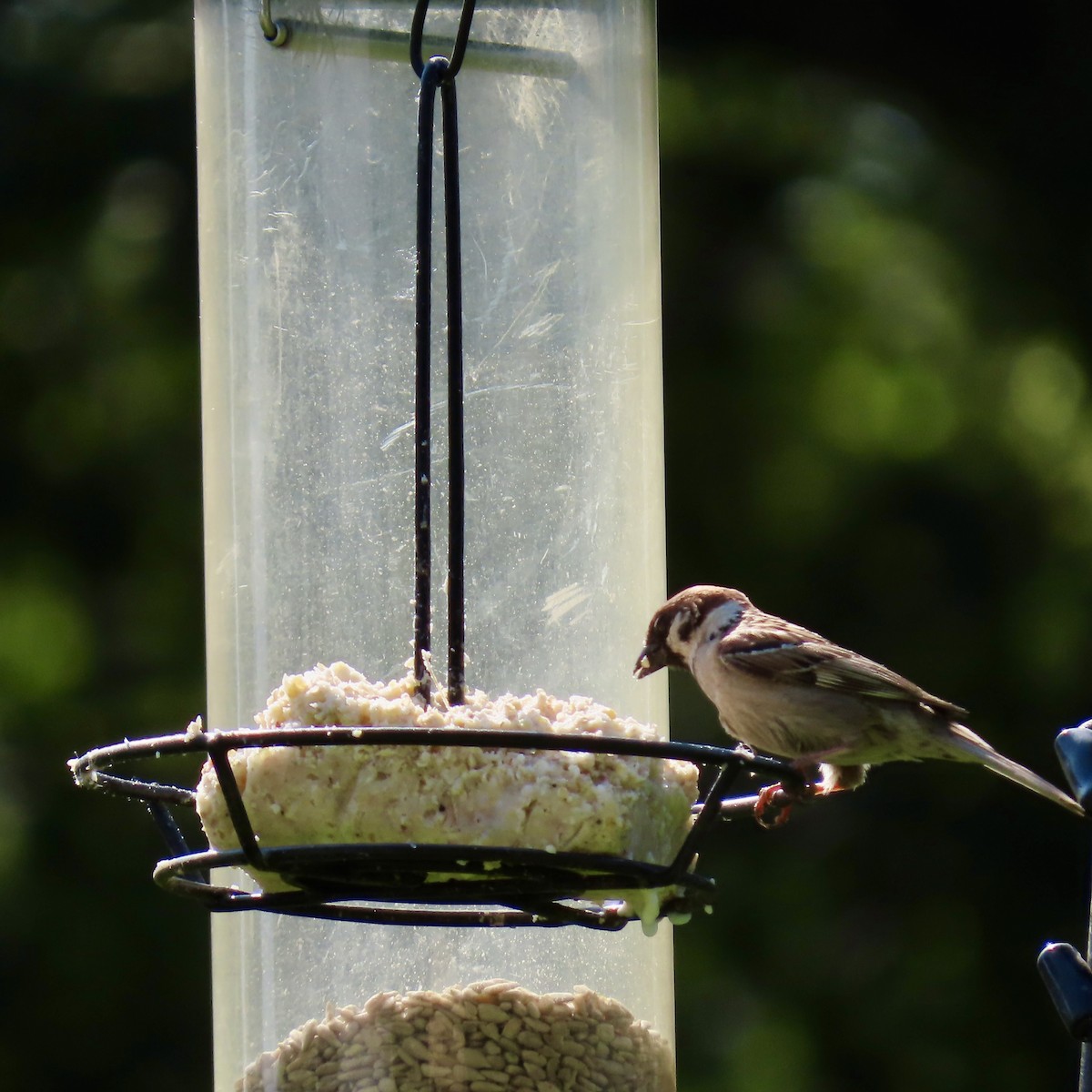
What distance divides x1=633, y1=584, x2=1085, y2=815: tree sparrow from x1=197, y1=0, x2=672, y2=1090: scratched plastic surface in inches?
27.7

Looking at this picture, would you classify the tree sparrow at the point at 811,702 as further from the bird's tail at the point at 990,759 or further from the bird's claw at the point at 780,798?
the bird's claw at the point at 780,798

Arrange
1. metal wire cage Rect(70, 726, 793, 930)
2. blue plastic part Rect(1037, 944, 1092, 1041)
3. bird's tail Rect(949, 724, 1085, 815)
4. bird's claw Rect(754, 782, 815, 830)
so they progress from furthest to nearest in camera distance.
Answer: bird's tail Rect(949, 724, 1085, 815), bird's claw Rect(754, 782, 815, 830), blue plastic part Rect(1037, 944, 1092, 1041), metal wire cage Rect(70, 726, 793, 930)

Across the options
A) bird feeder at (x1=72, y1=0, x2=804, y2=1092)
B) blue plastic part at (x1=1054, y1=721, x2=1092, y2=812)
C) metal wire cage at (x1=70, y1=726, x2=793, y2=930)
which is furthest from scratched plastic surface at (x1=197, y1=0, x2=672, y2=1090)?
blue plastic part at (x1=1054, y1=721, x2=1092, y2=812)

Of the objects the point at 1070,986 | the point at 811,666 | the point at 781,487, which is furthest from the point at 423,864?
the point at 781,487

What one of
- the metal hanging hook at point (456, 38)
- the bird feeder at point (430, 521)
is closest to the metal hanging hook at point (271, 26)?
the bird feeder at point (430, 521)

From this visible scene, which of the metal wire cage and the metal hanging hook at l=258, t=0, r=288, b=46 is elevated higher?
the metal hanging hook at l=258, t=0, r=288, b=46

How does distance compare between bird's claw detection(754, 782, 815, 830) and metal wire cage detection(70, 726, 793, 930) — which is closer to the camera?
metal wire cage detection(70, 726, 793, 930)

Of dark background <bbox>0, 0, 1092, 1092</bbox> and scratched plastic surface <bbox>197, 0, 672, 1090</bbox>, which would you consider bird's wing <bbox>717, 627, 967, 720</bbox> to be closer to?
scratched plastic surface <bbox>197, 0, 672, 1090</bbox>

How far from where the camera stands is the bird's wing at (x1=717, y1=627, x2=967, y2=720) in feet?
11.2

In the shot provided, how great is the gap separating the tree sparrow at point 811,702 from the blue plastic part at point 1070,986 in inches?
42.9

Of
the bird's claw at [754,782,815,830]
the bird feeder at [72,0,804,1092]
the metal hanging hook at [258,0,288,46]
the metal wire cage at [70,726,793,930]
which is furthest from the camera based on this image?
the bird's claw at [754,782,815,830]

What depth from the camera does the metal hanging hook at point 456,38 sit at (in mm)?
2379

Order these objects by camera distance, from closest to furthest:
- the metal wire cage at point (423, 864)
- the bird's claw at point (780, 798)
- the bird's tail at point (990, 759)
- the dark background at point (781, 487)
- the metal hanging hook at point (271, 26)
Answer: the metal wire cage at point (423, 864)
the metal hanging hook at point (271, 26)
the bird's claw at point (780, 798)
the bird's tail at point (990, 759)
the dark background at point (781, 487)

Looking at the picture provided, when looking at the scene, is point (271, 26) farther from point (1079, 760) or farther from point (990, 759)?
point (990, 759)
